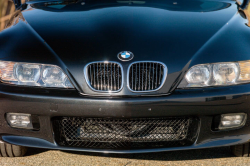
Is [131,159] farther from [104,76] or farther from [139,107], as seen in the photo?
[104,76]

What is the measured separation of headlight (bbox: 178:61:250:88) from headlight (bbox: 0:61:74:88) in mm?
794

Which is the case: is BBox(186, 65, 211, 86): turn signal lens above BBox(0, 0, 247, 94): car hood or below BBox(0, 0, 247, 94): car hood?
below

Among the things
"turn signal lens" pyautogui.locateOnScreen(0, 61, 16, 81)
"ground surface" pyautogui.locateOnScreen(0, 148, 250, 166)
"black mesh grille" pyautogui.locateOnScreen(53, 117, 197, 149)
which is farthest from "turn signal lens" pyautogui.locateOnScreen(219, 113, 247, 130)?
"turn signal lens" pyautogui.locateOnScreen(0, 61, 16, 81)

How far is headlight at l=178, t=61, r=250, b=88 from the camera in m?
2.57

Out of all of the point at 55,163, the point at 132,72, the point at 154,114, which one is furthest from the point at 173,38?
the point at 55,163

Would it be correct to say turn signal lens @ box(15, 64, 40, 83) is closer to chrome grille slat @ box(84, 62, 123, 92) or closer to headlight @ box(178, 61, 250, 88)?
chrome grille slat @ box(84, 62, 123, 92)

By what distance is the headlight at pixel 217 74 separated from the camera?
2570 mm

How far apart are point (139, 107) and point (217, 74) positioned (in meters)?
0.58

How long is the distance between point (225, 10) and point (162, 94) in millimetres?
1222

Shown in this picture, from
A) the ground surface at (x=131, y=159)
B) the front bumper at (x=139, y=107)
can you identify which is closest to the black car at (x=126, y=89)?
the front bumper at (x=139, y=107)

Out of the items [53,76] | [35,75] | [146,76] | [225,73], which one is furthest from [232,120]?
[35,75]

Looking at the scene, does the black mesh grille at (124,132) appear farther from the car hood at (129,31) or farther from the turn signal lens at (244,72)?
the turn signal lens at (244,72)

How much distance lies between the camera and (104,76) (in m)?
2.54

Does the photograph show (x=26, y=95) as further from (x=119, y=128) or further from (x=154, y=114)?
(x=154, y=114)
